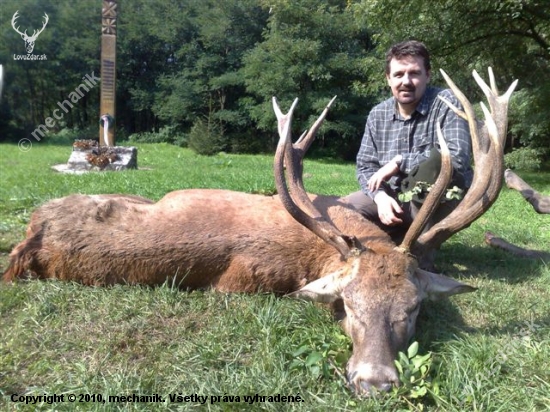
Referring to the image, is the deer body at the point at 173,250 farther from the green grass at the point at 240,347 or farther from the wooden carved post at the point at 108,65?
the wooden carved post at the point at 108,65

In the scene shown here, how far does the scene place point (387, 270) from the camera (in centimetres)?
270

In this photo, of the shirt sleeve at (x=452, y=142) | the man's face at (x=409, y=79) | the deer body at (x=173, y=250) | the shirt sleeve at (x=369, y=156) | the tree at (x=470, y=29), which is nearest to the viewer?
the deer body at (x=173, y=250)

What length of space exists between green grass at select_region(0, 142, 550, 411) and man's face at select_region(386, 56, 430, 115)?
60.2 inches

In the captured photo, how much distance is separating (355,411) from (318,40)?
84.1ft

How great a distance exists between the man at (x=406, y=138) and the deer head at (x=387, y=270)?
1.07ft

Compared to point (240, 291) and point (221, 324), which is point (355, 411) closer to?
point (221, 324)

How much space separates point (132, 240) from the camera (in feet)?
10.5

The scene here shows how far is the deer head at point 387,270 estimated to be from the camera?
237 cm

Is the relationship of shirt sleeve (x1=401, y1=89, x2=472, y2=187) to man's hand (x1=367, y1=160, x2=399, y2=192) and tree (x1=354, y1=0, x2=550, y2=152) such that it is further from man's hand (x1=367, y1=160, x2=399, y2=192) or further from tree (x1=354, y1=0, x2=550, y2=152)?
tree (x1=354, y1=0, x2=550, y2=152)

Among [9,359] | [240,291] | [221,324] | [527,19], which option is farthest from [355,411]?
[527,19]

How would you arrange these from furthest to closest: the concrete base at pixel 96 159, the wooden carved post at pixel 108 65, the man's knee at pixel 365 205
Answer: the wooden carved post at pixel 108 65, the concrete base at pixel 96 159, the man's knee at pixel 365 205

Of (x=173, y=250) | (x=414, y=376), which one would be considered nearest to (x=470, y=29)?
(x=173, y=250)

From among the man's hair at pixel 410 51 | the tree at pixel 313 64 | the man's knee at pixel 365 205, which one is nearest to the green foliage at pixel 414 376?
the man's knee at pixel 365 205

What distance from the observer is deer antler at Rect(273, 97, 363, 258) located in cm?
296
